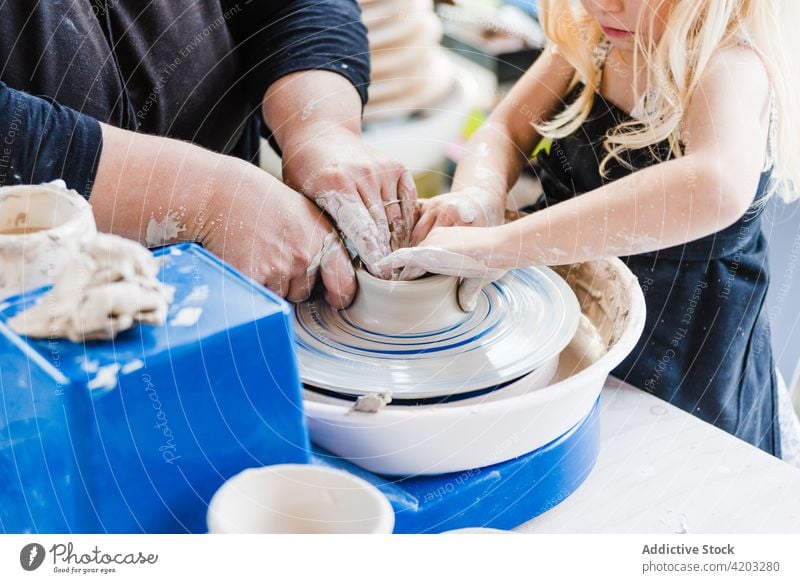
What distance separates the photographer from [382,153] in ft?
3.10

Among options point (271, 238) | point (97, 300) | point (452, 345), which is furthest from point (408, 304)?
point (97, 300)

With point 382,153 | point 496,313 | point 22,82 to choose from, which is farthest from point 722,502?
point 22,82

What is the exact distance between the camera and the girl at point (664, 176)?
0.75m

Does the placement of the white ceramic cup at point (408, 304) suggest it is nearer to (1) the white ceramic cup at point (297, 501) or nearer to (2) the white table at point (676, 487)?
(2) the white table at point (676, 487)

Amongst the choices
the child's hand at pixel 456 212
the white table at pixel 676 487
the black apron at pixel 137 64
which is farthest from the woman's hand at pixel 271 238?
the white table at pixel 676 487

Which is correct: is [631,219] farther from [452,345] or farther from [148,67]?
[148,67]

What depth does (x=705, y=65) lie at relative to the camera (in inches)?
31.5

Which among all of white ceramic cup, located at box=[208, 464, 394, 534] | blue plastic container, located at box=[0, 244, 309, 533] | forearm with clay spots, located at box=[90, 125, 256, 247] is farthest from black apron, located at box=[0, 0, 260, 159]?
white ceramic cup, located at box=[208, 464, 394, 534]

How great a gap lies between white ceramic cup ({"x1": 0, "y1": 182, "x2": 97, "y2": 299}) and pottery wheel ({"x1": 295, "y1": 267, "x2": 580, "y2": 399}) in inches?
11.3

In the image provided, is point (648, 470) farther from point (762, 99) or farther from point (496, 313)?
point (762, 99)

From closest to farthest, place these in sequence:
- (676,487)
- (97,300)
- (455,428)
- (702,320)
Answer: (97,300)
(455,428)
(676,487)
(702,320)

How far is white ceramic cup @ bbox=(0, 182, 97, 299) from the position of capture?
46 centimetres

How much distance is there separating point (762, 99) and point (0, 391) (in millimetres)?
778

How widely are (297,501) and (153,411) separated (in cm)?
11
